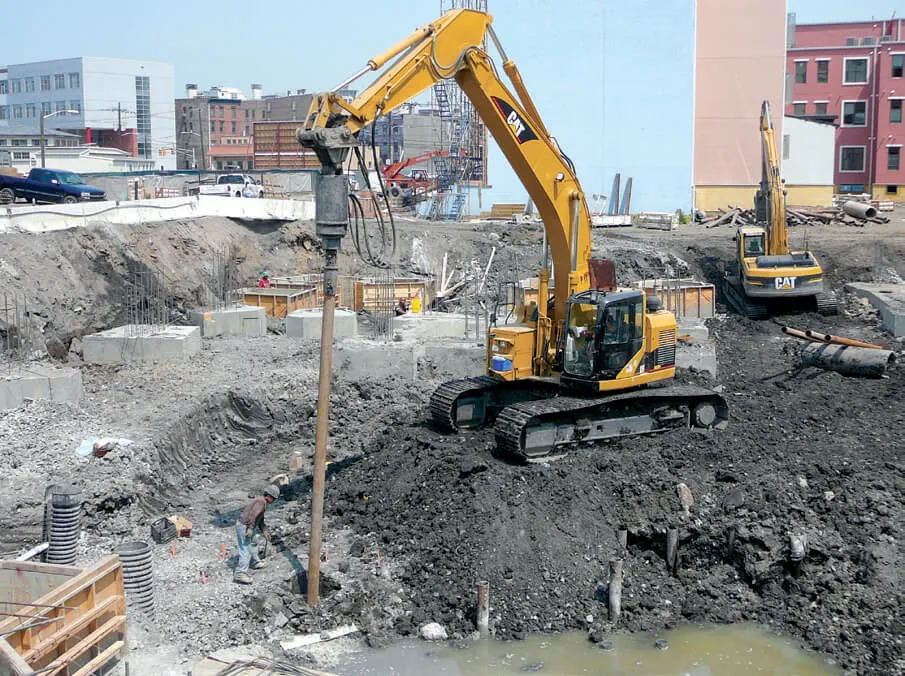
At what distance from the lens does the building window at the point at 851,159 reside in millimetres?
55469

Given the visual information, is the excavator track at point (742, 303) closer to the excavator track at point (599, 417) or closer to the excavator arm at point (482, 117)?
the excavator track at point (599, 417)

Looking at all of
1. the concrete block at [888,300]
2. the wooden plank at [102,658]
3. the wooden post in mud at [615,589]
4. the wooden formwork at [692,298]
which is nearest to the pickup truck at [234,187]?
the wooden formwork at [692,298]

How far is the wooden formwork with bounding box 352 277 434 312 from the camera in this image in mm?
25984

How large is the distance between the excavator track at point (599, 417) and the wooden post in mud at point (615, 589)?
2714 millimetres

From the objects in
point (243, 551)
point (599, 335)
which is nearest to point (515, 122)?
point (599, 335)

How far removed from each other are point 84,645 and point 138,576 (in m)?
1.66

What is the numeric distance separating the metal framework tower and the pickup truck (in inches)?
308

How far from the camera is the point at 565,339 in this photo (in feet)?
46.5

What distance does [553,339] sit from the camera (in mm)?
14641

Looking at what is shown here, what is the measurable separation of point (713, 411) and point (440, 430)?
14.1ft

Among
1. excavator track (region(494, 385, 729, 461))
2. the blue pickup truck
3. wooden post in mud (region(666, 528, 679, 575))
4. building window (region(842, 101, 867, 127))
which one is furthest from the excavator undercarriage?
building window (region(842, 101, 867, 127))

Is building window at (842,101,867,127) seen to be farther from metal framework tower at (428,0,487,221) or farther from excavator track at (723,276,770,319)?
excavator track at (723,276,770,319)

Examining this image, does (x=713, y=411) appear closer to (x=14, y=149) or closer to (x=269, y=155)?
(x=269, y=155)

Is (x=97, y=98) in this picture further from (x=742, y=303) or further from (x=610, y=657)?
(x=610, y=657)
